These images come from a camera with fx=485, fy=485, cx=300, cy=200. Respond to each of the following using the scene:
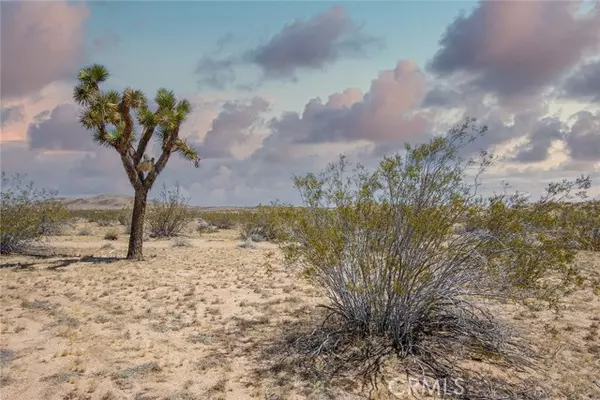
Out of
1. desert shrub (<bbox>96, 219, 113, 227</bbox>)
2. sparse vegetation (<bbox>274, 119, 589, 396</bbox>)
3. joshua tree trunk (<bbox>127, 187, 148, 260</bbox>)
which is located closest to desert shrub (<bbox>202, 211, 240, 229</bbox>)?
desert shrub (<bbox>96, 219, 113, 227</bbox>)

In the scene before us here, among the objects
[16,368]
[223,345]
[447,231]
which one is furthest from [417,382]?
[16,368]

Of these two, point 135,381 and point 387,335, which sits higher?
point 387,335

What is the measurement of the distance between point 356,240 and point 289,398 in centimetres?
257

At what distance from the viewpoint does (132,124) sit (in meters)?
18.1

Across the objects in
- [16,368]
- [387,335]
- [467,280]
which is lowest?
[16,368]

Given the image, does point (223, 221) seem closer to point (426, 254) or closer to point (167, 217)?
point (167, 217)

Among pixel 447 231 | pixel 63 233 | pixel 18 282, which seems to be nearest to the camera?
pixel 447 231

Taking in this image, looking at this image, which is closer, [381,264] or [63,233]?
[381,264]

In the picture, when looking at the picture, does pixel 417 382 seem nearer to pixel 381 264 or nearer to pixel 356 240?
pixel 381 264

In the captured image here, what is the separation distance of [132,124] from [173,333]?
1103 centimetres

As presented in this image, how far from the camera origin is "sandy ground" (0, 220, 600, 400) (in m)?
6.87

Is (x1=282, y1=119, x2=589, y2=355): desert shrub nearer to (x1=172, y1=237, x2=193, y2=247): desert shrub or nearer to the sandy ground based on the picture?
the sandy ground

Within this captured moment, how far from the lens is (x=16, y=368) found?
7.71m

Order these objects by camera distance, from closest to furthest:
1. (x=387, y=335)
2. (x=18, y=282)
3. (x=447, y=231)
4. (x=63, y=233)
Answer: (x=447, y=231), (x=387, y=335), (x=18, y=282), (x=63, y=233)
